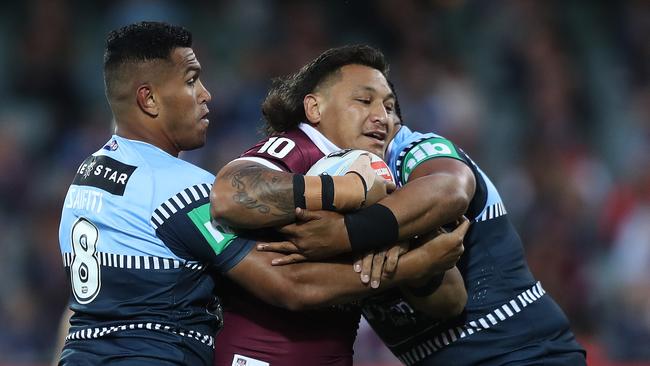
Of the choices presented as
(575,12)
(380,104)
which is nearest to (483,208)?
(380,104)

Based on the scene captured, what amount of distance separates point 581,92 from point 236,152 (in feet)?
12.1

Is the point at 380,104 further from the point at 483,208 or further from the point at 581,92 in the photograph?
the point at 581,92

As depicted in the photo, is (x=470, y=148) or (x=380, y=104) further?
(x=470, y=148)

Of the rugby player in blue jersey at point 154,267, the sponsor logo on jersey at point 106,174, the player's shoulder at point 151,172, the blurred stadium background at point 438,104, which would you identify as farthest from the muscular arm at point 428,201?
the blurred stadium background at point 438,104

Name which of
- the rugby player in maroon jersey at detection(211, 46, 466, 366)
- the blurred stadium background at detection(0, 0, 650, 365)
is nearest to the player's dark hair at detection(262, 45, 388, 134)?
the rugby player in maroon jersey at detection(211, 46, 466, 366)

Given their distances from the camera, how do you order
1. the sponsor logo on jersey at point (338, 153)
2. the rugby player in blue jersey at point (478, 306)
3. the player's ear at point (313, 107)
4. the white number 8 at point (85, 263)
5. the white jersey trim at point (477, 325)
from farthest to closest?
1. the player's ear at point (313, 107)
2. the white jersey trim at point (477, 325)
3. the rugby player in blue jersey at point (478, 306)
4. the sponsor logo on jersey at point (338, 153)
5. the white number 8 at point (85, 263)

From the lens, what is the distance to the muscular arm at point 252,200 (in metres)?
4.06

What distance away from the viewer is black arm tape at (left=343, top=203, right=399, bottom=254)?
4129 mm

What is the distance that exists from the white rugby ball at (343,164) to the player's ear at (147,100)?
0.69 metres

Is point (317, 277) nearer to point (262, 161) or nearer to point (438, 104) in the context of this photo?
point (262, 161)

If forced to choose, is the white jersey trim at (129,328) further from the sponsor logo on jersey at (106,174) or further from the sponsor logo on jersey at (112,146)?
the sponsor logo on jersey at (112,146)

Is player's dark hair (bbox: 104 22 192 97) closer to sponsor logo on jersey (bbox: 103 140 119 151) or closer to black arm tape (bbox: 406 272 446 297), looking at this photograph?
sponsor logo on jersey (bbox: 103 140 119 151)

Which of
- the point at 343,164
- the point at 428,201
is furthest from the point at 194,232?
the point at 428,201

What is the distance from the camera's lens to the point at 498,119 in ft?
35.7
